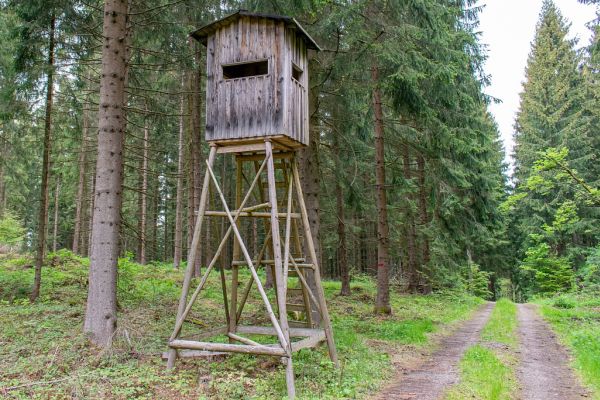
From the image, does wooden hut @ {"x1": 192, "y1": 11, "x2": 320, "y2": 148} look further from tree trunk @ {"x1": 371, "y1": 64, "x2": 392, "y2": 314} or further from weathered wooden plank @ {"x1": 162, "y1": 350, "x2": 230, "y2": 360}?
tree trunk @ {"x1": 371, "y1": 64, "x2": 392, "y2": 314}

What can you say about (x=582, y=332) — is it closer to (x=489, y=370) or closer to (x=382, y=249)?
(x=489, y=370)

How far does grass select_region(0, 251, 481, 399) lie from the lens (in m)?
5.41

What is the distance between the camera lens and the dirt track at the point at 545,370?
19.5 feet

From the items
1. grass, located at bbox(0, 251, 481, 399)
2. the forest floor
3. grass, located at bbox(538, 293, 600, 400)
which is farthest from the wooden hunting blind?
grass, located at bbox(538, 293, 600, 400)

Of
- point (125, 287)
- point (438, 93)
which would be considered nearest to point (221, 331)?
point (125, 287)

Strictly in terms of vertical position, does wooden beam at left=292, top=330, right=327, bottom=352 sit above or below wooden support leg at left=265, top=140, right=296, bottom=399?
below

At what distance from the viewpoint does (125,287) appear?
432 inches

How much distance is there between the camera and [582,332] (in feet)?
32.9

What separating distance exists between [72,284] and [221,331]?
20.6 ft

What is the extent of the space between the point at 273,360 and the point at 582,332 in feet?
25.2

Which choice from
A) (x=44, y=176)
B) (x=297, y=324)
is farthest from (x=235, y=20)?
(x=44, y=176)

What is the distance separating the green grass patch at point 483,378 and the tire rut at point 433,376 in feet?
0.53

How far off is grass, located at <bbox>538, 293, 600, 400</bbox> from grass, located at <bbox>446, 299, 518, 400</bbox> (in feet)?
3.37

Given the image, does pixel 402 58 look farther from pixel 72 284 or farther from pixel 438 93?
pixel 72 284
